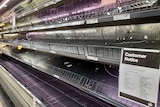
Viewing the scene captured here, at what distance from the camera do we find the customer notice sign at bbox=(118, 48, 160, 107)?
2.40ft

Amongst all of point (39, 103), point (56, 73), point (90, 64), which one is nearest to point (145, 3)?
point (90, 64)

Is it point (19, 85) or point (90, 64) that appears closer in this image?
point (90, 64)

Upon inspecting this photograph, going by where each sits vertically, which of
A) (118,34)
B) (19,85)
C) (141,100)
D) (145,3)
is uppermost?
(145,3)

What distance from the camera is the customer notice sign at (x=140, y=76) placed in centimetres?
73

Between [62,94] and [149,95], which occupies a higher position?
[149,95]

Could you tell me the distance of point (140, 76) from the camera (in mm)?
782

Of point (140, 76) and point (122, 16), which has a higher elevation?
point (122, 16)

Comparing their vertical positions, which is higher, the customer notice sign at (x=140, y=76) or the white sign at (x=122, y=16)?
the white sign at (x=122, y=16)

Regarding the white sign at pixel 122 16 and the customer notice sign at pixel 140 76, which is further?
the white sign at pixel 122 16

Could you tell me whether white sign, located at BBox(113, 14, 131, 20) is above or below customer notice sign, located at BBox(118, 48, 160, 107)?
above

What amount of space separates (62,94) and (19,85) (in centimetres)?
99

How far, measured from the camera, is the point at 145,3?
3.21 feet

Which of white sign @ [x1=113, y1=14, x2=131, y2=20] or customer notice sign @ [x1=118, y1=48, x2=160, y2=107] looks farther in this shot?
white sign @ [x1=113, y1=14, x2=131, y2=20]

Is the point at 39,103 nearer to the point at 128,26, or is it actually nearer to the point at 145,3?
the point at 128,26
